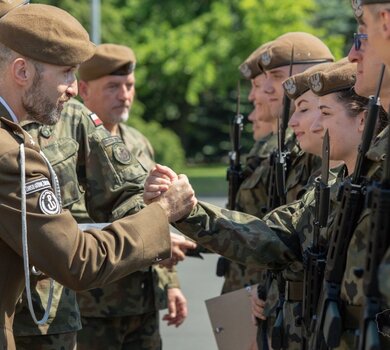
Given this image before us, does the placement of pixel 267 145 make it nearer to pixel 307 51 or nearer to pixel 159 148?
pixel 307 51

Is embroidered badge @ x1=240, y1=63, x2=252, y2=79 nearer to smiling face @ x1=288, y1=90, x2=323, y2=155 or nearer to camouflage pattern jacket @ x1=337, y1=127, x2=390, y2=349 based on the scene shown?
smiling face @ x1=288, y1=90, x2=323, y2=155

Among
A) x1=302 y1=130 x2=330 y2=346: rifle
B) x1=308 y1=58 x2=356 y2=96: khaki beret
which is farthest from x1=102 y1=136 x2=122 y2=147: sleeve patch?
x1=302 y1=130 x2=330 y2=346: rifle

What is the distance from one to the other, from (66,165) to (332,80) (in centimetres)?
130

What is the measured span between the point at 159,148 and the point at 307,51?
89.1 ft

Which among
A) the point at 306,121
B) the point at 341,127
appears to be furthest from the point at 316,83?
the point at 306,121

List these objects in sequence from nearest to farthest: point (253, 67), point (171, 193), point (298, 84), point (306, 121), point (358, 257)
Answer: point (358, 257), point (171, 193), point (306, 121), point (298, 84), point (253, 67)

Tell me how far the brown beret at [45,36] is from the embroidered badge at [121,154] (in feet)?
4.16

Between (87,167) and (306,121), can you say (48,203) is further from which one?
(306,121)

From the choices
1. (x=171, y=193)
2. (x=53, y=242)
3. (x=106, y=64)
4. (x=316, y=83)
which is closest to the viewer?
(x=53, y=242)

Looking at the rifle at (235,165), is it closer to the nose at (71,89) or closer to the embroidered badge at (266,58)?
the embroidered badge at (266,58)

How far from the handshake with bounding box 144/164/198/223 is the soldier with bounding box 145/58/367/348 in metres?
0.02

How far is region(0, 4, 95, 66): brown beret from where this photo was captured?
161 inches

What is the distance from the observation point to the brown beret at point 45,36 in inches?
161

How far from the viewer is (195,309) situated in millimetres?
10930
